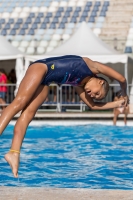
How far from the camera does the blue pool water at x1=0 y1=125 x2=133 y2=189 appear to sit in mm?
6672

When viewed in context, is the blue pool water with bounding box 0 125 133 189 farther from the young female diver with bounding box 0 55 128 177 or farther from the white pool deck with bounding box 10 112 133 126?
the young female diver with bounding box 0 55 128 177

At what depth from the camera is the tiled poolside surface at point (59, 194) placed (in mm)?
4023

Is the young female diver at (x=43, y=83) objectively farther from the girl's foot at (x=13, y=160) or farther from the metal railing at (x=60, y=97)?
the metal railing at (x=60, y=97)

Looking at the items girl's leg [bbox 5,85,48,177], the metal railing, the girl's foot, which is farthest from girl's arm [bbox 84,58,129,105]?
the metal railing

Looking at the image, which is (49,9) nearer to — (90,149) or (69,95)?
(69,95)

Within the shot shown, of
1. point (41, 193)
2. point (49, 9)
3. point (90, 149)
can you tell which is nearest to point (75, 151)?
point (90, 149)

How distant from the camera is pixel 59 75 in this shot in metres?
5.00

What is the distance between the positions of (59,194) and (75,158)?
4848 mm

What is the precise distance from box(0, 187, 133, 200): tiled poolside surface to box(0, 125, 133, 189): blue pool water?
2018mm

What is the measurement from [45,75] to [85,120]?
35.9ft

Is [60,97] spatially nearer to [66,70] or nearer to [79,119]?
[79,119]

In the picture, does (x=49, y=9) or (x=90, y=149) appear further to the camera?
(x=49, y=9)

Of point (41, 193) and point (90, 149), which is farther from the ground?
point (41, 193)

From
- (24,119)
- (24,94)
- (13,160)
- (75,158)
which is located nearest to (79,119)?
(75,158)
